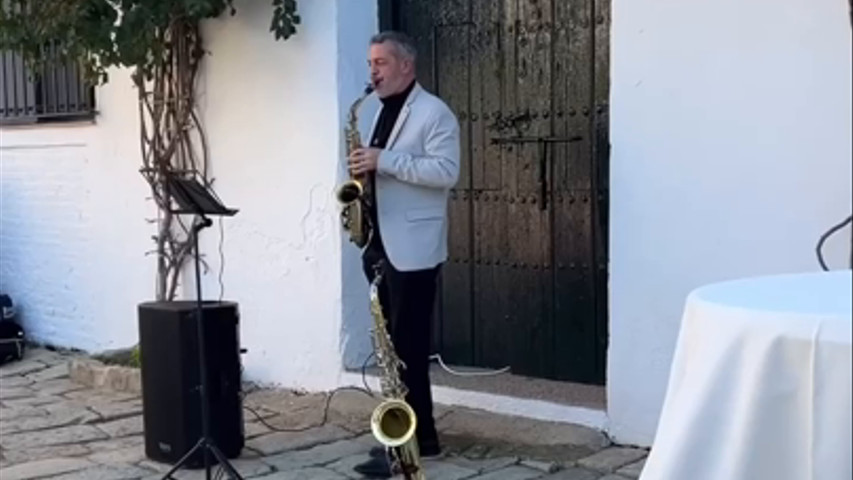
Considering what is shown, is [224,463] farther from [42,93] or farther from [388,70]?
[42,93]

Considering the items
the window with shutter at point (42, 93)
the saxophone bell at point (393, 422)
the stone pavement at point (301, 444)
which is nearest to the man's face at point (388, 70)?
the saxophone bell at point (393, 422)

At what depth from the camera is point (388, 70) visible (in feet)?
13.2

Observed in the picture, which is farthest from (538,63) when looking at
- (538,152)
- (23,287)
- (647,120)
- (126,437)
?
(23,287)

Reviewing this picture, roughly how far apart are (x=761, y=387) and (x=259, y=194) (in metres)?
3.86

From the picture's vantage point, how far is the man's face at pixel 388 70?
399 cm

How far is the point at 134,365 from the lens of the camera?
584 centimetres

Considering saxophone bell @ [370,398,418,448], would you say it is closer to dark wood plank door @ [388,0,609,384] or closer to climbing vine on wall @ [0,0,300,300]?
dark wood plank door @ [388,0,609,384]

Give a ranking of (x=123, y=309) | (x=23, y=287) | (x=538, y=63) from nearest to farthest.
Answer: (x=538, y=63) < (x=123, y=309) < (x=23, y=287)

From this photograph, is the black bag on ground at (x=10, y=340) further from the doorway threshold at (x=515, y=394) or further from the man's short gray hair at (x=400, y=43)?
the man's short gray hair at (x=400, y=43)

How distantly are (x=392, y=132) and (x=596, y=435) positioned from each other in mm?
1378

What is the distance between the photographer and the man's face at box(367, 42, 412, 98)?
13.1 ft

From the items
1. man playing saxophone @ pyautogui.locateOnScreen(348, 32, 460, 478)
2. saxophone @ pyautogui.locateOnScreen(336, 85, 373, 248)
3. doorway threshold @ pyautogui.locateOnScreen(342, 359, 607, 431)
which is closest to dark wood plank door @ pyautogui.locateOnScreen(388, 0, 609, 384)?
doorway threshold @ pyautogui.locateOnScreen(342, 359, 607, 431)

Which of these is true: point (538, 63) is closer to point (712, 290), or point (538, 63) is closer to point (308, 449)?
point (308, 449)

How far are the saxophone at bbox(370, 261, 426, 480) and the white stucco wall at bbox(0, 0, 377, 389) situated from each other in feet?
3.99
